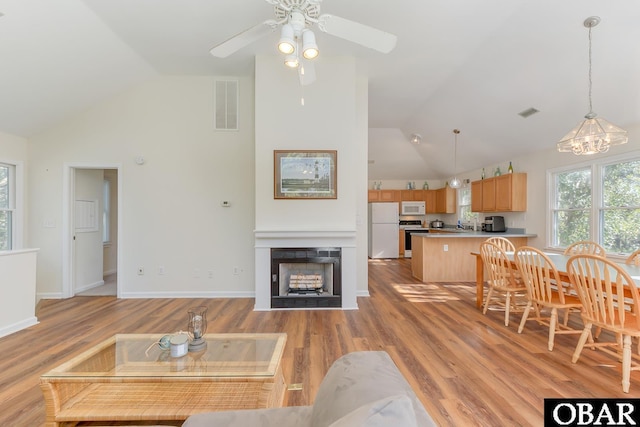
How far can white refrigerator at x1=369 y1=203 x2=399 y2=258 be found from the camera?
27.7ft

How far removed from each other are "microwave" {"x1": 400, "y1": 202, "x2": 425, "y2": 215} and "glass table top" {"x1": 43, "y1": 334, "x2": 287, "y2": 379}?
293 inches

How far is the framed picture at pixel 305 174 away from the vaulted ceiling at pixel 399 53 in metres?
1.11

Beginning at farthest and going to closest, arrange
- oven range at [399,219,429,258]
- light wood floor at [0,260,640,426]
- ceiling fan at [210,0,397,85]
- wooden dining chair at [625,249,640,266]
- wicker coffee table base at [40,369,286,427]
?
1. oven range at [399,219,429,258]
2. wooden dining chair at [625,249,640,266]
3. ceiling fan at [210,0,397,85]
4. light wood floor at [0,260,640,426]
5. wicker coffee table base at [40,369,286,427]

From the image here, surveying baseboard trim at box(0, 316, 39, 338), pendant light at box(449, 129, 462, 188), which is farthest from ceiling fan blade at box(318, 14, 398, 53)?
pendant light at box(449, 129, 462, 188)

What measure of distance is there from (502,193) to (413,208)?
10.8ft

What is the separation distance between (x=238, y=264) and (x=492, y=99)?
183 inches

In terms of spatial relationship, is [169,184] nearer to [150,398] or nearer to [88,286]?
[88,286]

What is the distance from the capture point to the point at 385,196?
29.5ft

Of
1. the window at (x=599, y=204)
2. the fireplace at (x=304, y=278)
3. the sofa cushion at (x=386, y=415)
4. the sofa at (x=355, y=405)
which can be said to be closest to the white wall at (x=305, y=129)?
the fireplace at (x=304, y=278)

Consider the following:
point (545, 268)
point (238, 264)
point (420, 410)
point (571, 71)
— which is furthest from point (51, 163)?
point (571, 71)

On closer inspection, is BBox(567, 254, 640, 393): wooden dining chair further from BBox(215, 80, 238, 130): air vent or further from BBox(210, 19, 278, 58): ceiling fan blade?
BBox(215, 80, 238, 130): air vent

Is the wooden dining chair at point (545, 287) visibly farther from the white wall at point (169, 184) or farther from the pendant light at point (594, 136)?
the white wall at point (169, 184)

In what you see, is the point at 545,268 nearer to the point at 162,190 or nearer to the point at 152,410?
the point at 152,410

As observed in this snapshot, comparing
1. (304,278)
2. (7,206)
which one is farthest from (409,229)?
(7,206)
